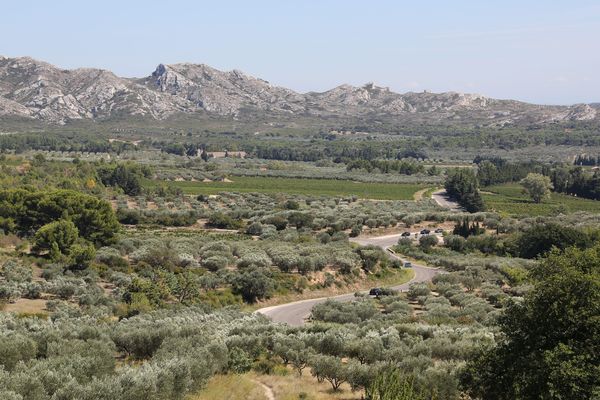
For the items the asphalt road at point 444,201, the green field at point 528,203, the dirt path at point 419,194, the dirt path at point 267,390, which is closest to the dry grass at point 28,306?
the dirt path at point 267,390

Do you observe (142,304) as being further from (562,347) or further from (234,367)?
(562,347)

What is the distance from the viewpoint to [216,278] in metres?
52.3

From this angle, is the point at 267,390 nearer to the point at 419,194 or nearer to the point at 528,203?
the point at 528,203

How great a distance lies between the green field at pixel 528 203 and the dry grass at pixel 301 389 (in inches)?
3764

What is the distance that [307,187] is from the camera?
149m

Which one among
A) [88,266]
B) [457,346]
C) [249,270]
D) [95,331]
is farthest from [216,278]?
[457,346]

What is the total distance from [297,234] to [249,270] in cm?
2808

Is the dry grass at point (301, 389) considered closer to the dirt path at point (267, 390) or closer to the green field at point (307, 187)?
the dirt path at point (267, 390)

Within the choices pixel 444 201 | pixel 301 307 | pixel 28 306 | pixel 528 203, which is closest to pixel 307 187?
pixel 444 201

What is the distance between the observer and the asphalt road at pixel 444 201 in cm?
12267

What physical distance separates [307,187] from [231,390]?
128 metres

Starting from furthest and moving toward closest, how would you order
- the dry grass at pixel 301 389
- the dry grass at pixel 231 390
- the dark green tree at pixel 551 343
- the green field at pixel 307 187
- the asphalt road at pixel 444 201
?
1. the green field at pixel 307 187
2. the asphalt road at pixel 444 201
3. the dry grass at pixel 301 389
4. the dry grass at pixel 231 390
5. the dark green tree at pixel 551 343

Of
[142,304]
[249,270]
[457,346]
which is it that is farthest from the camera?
[249,270]

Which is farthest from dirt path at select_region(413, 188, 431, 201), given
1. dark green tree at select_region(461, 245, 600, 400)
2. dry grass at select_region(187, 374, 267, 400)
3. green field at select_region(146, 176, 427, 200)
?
dark green tree at select_region(461, 245, 600, 400)
